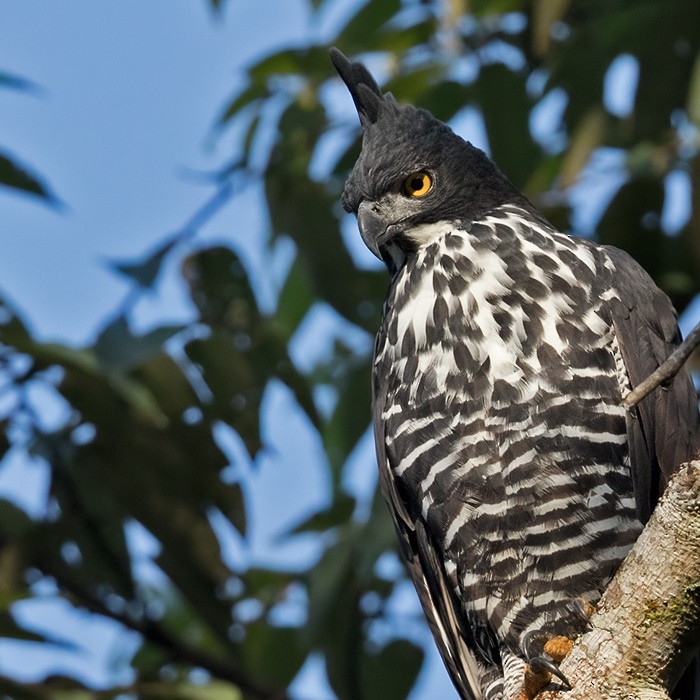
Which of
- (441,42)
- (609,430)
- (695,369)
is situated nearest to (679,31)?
(441,42)

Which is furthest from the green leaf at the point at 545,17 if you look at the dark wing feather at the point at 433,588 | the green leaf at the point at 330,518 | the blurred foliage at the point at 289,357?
the green leaf at the point at 330,518

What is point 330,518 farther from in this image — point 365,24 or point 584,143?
point 365,24

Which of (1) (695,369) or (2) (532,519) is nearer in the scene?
(2) (532,519)

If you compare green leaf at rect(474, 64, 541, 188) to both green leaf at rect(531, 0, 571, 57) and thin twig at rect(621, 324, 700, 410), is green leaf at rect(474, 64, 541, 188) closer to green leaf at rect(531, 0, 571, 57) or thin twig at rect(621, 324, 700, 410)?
green leaf at rect(531, 0, 571, 57)

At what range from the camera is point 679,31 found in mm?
4879

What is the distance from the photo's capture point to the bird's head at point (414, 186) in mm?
4355

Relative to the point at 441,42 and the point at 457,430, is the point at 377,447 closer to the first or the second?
the point at 457,430

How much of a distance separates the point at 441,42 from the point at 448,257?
1.67m

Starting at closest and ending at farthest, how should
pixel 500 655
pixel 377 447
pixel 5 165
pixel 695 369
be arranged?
pixel 500 655, pixel 377 447, pixel 5 165, pixel 695 369

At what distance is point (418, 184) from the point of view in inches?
174

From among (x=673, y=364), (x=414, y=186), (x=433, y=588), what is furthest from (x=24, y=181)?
(x=673, y=364)

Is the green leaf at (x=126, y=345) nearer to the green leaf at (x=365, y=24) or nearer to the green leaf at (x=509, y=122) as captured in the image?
the green leaf at (x=509, y=122)

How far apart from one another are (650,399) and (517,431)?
16.7 inches

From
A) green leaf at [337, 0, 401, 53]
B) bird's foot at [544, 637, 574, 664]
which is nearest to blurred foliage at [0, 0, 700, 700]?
green leaf at [337, 0, 401, 53]
